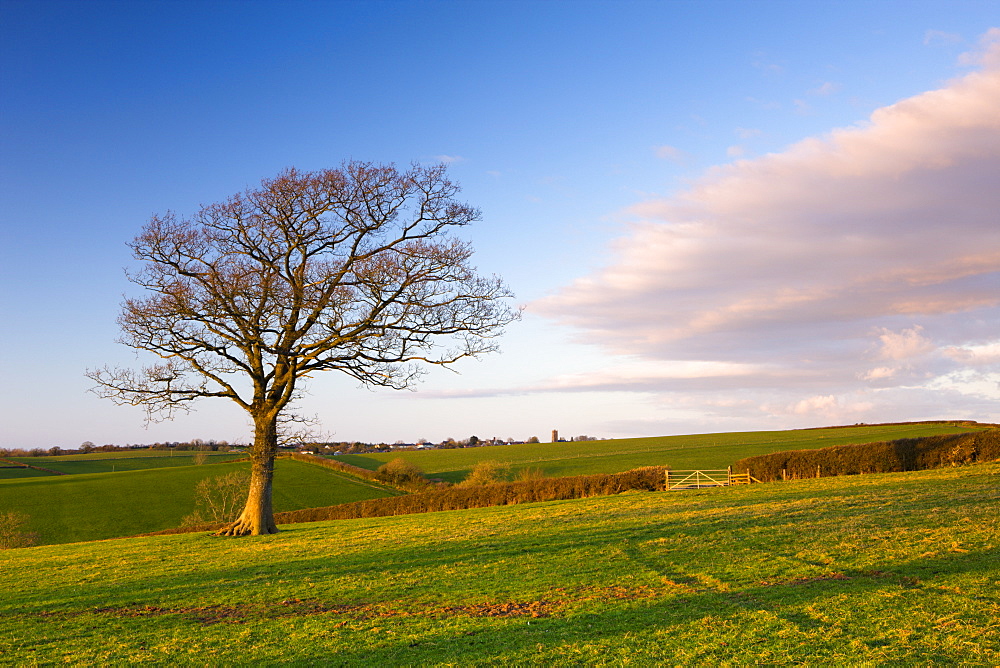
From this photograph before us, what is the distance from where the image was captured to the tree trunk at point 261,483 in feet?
94.3

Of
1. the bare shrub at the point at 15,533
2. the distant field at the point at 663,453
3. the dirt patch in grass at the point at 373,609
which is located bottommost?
the bare shrub at the point at 15,533

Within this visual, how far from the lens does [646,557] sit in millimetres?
17609

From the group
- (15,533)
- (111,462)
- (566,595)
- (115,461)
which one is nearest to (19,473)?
(111,462)

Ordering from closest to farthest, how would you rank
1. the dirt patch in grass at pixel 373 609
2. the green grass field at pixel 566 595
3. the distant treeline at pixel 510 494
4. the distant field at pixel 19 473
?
the green grass field at pixel 566 595 → the dirt patch in grass at pixel 373 609 → the distant treeline at pixel 510 494 → the distant field at pixel 19 473

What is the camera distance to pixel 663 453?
86.7 meters

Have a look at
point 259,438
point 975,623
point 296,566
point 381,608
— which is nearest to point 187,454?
point 259,438

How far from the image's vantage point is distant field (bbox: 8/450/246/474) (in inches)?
3762

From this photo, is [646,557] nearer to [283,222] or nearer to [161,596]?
[161,596]

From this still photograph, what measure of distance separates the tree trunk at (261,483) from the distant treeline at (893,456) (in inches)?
1307

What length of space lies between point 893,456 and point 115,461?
105 m

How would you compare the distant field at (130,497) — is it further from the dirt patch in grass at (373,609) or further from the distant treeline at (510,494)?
the dirt patch in grass at (373,609)

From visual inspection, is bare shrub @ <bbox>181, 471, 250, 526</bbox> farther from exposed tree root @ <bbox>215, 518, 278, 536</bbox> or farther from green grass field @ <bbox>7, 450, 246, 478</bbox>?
exposed tree root @ <bbox>215, 518, 278, 536</bbox>

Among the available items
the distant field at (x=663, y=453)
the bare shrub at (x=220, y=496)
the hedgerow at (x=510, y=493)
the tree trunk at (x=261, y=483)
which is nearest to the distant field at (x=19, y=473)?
the bare shrub at (x=220, y=496)

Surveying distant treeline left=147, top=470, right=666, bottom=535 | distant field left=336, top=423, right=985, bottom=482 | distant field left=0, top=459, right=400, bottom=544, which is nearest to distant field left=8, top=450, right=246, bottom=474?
distant field left=0, top=459, right=400, bottom=544
